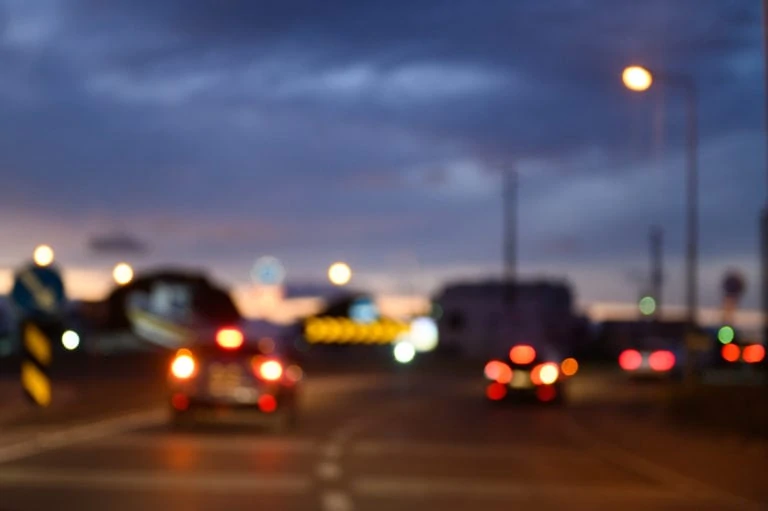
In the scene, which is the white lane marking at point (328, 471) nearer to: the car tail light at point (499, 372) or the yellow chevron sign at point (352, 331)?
the car tail light at point (499, 372)

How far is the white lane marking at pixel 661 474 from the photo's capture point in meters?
16.0

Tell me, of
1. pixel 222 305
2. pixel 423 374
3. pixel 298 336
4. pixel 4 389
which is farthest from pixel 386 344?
pixel 4 389

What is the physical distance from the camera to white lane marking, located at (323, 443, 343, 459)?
2033 centimetres

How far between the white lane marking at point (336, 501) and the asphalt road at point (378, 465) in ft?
0.07

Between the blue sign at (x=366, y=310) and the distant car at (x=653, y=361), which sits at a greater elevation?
the blue sign at (x=366, y=310)

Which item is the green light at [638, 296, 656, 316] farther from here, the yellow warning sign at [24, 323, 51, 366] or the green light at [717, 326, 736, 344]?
the yellow warning sign at [24, 323, 51, 366]

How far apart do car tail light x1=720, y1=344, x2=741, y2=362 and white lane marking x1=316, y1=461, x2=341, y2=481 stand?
39875 mm

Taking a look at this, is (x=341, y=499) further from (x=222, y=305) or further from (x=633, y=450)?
(x=222, y=305)

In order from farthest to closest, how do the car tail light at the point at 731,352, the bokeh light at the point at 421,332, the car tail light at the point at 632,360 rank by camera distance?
1. the bokeh light at the point at 421,332
2. the car tail light at the point at 731,352
3. the car tail light at the point at 632,360

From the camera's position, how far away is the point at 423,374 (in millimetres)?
71875

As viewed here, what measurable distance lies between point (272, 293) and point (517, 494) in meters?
40.8

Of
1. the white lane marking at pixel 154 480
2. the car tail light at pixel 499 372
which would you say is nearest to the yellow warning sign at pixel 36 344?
the white lane marking at pixel 154 480

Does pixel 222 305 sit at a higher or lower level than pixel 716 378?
higher

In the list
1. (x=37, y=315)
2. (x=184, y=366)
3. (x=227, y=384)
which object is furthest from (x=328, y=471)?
(x=184, y=366)
